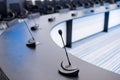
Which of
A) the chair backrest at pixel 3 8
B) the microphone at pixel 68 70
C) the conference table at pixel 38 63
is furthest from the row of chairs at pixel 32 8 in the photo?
the microphone at pixel 68 70

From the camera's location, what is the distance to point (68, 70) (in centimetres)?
135

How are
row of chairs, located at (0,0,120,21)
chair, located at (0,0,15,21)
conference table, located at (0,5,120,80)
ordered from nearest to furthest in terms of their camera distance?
conference table, located at (0,5,120,80)
chair, located at (0,0,15,21)
row of chairs, located at (0,0,120,21)

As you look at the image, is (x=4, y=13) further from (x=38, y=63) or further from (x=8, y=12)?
(x=38, y=63)

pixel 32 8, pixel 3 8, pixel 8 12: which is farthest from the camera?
pixel 32 8

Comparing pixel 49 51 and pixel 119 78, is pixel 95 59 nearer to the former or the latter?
pixel 49 51

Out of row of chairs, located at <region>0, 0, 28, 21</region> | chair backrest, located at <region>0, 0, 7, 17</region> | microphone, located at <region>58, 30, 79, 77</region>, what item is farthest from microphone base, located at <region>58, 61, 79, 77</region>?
chair backrest, located at <region>0, 0, 7, 17</region>

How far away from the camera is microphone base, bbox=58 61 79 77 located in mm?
1315

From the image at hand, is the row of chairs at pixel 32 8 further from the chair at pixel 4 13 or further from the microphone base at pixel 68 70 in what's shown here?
the microphone base at pixel 68 70

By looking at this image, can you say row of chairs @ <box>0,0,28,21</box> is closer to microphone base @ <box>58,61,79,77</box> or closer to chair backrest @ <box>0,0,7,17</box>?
chair backrest @ <box>0,0,7,17</box>

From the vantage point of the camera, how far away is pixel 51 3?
23.1ft

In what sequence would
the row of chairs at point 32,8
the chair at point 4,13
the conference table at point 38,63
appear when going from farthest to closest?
the row of chairs at point 32,8, the chair at point 4,13, the conference table at point 38,63

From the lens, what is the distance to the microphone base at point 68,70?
1315mm

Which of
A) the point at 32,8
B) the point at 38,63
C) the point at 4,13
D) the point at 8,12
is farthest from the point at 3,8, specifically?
the point at 38,63

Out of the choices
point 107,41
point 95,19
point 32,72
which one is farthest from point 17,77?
point 95,19
